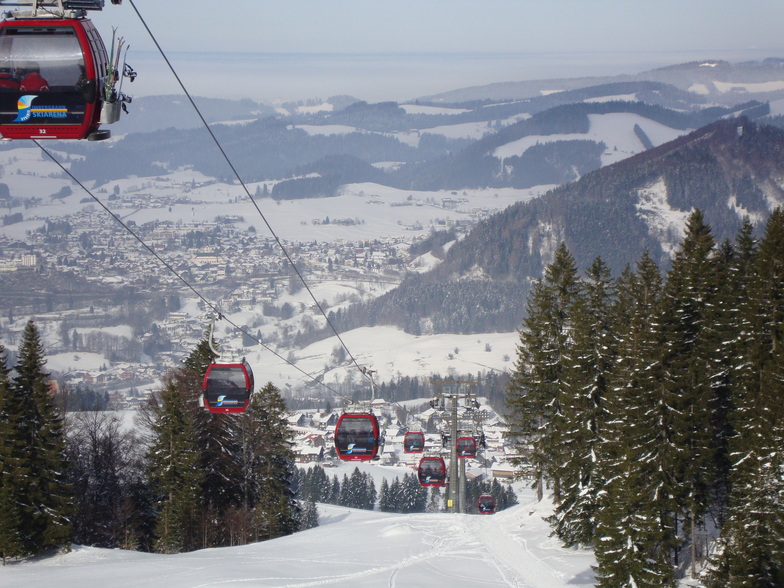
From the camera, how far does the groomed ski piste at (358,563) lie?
27.3m

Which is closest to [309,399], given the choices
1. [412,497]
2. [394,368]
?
[394,368]

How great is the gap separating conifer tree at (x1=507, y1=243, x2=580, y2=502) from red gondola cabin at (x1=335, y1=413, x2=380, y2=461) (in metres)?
9.23

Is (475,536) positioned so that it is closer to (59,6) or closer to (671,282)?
(671,282)

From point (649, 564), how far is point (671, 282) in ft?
40.8

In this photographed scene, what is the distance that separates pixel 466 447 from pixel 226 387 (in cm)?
2435

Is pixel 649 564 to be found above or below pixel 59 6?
below

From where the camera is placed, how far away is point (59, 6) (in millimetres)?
12008

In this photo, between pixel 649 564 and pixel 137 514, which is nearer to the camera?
pixel 649 564

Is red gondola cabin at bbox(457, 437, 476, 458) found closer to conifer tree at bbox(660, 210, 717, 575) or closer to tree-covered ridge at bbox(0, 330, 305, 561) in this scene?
tree-covered ridge at bbox(0, 330, 305, 561)

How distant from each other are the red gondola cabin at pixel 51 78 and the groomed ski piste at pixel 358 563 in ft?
56.1

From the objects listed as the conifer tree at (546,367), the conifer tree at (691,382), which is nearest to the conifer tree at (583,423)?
the conifer tree at (546,367)

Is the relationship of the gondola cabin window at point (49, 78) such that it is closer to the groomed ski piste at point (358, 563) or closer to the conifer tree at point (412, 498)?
the groomed ski piste at point (358, 563)

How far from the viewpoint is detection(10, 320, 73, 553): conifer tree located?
108 feet

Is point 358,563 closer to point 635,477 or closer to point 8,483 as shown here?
point 635,477
